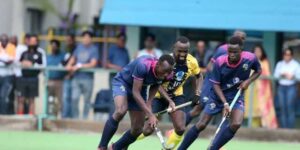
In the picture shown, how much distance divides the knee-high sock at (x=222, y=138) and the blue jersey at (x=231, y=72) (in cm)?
66

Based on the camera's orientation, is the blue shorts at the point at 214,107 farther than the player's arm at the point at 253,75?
Yes

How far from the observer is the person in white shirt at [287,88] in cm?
1939

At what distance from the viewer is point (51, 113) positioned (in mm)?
20250

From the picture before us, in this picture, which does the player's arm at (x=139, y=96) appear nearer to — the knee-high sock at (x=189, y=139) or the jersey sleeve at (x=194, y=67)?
the knee-high sock at (x=189, y=139)

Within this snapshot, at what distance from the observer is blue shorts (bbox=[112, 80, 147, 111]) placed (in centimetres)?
1451

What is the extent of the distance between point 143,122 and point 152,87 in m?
0.52

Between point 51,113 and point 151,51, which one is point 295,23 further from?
point 51,113

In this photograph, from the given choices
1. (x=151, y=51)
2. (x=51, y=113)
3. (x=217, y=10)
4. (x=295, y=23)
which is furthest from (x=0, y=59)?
(x=295, y=23)

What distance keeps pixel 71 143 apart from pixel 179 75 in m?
3.04

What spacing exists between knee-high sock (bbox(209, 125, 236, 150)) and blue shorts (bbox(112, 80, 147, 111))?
1205mm

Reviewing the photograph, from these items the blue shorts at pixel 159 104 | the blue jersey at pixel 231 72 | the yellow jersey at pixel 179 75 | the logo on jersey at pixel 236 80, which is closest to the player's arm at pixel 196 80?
the yellow jersey at pixel 179 75

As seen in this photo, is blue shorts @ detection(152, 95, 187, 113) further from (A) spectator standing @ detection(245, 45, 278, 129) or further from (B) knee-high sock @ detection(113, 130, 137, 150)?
(A) spectator standing @ detection(245, 45, 278, 129)

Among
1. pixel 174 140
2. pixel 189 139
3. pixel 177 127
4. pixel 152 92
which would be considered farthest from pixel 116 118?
pixel 189 139

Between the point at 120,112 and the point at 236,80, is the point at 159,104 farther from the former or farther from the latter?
the point at 120,112
